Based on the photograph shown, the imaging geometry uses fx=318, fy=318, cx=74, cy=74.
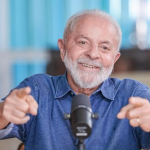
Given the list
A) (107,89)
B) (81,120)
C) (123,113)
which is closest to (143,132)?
(107,89)

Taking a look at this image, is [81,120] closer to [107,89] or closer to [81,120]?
[81,120]

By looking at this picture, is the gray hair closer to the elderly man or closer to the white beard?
the elderly man

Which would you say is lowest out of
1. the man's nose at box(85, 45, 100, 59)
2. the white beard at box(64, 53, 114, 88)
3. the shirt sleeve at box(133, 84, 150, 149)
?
the shirt sleeve at box(133, 84, 150, 149)

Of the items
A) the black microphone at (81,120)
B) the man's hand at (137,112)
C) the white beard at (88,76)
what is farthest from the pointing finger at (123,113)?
the white beard at (88,76)

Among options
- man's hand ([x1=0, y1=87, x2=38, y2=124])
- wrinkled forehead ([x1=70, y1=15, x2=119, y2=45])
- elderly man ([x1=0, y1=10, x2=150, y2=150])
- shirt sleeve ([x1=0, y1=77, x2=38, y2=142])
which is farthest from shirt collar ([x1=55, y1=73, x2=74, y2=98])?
man's hand ([x1=0, y1=87, x2=38, y2=124])

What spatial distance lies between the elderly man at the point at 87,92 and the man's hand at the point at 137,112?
0.34 m

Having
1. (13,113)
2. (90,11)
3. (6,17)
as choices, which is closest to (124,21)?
(6,17)

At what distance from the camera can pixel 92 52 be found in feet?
5.24

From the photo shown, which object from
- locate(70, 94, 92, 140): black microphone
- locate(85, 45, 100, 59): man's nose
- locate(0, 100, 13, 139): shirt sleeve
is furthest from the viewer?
locate(85, 45, 100, 59): man's nose

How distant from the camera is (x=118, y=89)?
1.68 metres

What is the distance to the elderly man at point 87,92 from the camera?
5.01 feet

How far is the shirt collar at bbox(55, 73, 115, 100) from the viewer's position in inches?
64.3

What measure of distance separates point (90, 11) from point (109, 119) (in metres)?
0.58

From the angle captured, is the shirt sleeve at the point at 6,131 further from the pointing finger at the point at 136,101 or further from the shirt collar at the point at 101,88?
the pointing finger at the point at 136,101
